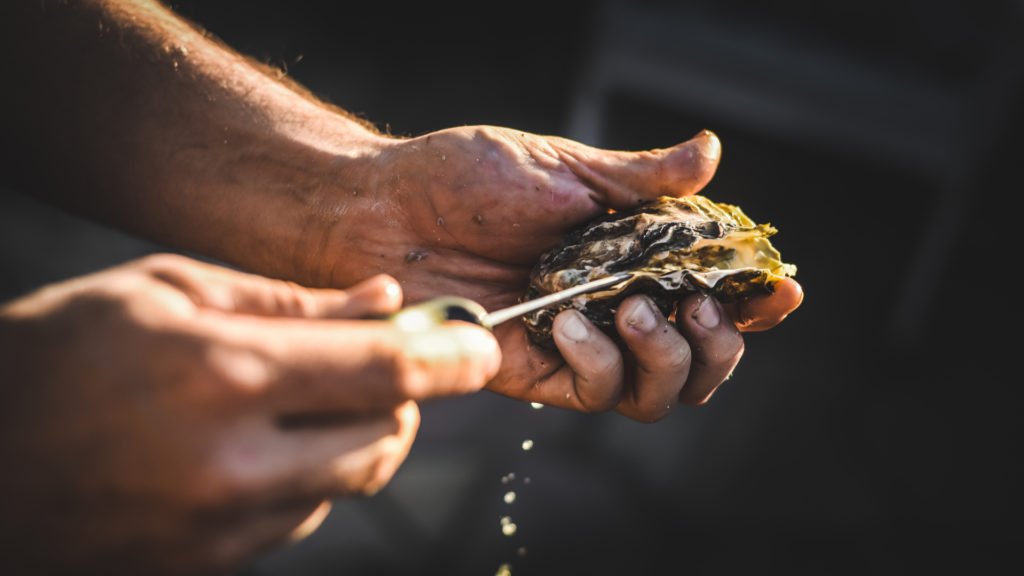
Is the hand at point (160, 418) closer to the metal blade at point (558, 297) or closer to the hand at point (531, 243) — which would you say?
the metal blade at point (558, 297)

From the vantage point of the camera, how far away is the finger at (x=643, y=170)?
6.92 ft

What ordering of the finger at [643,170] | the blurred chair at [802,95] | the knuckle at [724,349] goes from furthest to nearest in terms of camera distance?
the blurred chair at [802,95]
the finger at [643,170]
the knuckle at [724,349]

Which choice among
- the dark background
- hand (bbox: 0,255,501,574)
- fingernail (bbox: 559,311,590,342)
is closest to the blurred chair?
the dark background

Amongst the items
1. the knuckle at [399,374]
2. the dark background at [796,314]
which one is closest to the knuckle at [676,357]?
the knuckle at [399,374]

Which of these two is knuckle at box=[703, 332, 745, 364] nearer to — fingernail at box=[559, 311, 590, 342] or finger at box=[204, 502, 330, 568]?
fingernail at box=[559, 311, 590, 342]

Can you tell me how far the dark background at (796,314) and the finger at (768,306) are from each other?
6.71 feet

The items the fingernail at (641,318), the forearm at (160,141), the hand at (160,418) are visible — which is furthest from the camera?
the forearm at (160,141)

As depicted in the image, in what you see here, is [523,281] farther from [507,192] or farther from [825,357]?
[825,357]

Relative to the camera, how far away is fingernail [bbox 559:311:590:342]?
1889 mm

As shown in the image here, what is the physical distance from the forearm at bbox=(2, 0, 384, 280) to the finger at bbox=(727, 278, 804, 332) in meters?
1.34

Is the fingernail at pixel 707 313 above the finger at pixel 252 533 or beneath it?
above

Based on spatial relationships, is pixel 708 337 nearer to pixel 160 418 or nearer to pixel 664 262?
pixel 664 262

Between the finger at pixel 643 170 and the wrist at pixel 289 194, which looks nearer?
the finger at pixel 643 170

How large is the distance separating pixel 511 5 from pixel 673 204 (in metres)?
4.02
